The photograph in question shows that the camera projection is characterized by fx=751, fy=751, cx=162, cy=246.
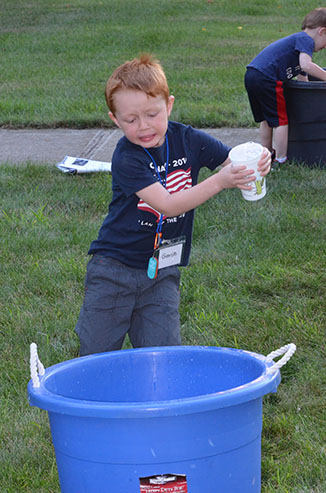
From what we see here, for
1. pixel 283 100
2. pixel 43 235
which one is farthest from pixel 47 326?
pixel 283 100

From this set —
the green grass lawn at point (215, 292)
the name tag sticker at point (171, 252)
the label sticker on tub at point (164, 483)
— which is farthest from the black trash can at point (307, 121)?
the label sticker on tub at point (164, 483)

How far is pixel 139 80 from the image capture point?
2365mm

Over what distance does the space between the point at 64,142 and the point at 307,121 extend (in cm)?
205

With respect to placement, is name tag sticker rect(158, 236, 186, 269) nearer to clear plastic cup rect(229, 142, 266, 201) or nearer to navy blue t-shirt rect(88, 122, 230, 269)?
navy blue t-shirt rect(88, 122, 230, 269)

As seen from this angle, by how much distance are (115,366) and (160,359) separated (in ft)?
0.41

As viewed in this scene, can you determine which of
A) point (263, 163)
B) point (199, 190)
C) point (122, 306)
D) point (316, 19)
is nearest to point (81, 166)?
point (316, 19)

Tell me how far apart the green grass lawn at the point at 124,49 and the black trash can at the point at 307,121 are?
1069mm

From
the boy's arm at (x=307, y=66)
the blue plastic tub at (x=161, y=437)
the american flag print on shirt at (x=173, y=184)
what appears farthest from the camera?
the boy's arm at (x=307, y=66)

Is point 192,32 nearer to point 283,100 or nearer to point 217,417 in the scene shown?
point 283,100

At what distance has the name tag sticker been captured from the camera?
2.55 metres

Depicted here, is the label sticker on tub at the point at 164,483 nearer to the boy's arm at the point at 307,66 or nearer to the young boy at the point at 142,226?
the young boy at the point at 142,226

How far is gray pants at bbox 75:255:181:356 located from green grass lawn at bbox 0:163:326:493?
13.9 inches

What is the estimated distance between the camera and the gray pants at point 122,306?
8.50 feet

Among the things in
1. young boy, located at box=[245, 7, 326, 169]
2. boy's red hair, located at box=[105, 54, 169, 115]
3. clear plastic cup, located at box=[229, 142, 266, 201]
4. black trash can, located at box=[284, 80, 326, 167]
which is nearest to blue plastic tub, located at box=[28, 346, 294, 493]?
clear plastic cup, located at box=[229, 142, 266, 201]
